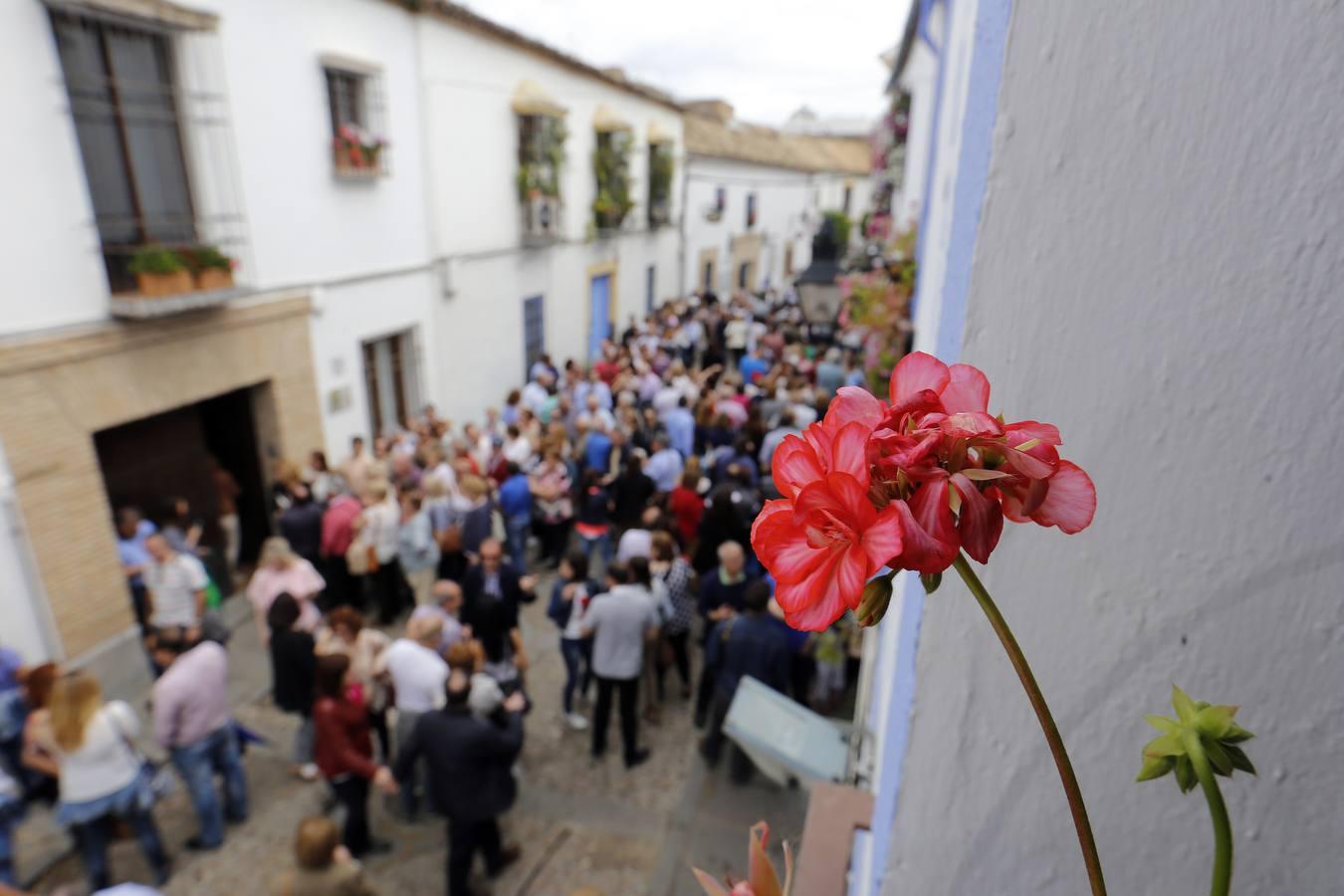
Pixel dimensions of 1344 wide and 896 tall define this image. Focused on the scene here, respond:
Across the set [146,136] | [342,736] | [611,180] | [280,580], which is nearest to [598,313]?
[611,180]

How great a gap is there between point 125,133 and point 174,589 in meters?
3.77

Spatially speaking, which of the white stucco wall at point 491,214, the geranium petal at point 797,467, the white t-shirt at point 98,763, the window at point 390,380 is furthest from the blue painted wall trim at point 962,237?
the white stucco wall at point 491,214

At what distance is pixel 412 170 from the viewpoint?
32.9 ft

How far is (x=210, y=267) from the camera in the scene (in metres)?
6.81

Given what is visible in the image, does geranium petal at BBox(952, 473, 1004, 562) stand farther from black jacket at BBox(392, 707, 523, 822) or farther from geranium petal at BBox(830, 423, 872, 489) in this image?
black jacket at BBox(392, 707, 523, 822)

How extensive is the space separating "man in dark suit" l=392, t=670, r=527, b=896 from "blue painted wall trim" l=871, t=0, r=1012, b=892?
286cm

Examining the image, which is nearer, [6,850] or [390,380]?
[6,850]

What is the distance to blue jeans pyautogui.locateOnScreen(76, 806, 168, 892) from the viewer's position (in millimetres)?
4188

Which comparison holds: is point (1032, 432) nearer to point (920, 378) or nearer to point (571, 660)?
point (920, 378)

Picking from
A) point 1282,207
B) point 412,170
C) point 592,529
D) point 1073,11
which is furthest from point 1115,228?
point 412,170

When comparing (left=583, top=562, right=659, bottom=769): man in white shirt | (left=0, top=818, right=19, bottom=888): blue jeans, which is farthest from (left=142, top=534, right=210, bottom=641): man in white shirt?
(left=583, top=562, right=659, bottom=769): man in white shirt

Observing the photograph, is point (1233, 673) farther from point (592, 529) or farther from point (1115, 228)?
point (592, 529)

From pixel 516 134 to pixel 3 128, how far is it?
8.09 meters

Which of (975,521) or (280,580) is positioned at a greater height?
(975,521)
